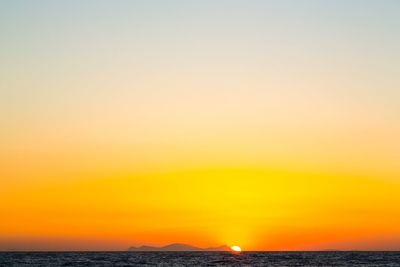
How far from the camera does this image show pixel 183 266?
99.4 metres

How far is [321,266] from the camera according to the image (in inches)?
3969

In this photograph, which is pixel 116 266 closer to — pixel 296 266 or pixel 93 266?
pixel 93 266

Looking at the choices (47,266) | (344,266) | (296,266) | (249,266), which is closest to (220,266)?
(249,266)

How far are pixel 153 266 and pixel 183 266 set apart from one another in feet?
20.2

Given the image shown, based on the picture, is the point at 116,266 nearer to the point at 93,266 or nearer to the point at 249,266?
the point at 93,266

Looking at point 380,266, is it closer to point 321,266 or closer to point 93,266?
point 321,266

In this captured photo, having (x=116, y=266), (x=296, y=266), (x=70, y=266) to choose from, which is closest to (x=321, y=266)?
(x=296, y=266)

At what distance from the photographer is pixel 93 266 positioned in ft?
335

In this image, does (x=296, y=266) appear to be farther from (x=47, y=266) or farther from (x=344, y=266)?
(x=47, y=266)

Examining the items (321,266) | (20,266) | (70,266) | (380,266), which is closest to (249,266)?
(321,266)

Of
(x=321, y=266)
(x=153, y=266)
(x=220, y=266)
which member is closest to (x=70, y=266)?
(x=153, y=266)

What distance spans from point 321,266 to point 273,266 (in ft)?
28.2

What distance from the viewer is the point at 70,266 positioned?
334 feet

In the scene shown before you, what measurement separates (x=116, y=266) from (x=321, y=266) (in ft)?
121
